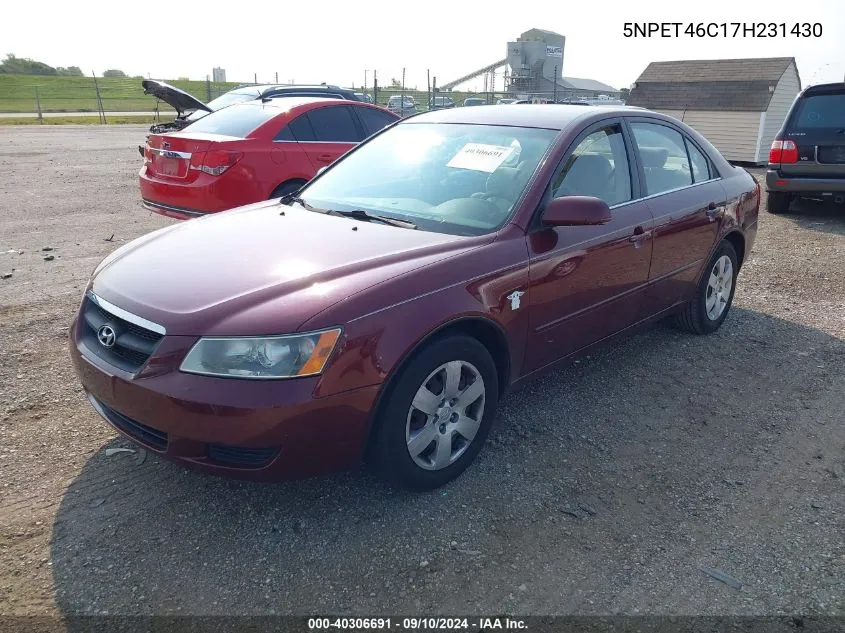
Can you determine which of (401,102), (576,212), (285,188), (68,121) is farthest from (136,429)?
(68,121)

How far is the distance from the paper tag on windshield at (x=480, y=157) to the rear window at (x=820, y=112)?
707 cm

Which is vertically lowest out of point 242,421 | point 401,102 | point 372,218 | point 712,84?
point 242,421

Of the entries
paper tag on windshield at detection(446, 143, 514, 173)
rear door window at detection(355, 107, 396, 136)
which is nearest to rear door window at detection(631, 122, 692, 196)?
paper tag on windshield at detection(446, 143, 514, 173)

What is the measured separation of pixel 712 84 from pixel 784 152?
9.62 m

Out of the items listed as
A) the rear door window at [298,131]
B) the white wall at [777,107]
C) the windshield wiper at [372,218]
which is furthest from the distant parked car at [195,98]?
the white wall at [777,107]

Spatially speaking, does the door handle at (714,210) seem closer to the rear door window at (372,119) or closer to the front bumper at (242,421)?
the front bumper at (242,421)

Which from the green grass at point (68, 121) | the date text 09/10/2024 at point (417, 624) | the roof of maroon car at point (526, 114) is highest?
the roof of maroon car at point (526, 114)

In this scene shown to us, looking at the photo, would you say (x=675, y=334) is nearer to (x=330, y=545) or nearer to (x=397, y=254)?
(x=397, y=254)

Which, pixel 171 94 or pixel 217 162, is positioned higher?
pixel 171 94

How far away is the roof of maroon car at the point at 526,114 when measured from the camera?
3.80 m

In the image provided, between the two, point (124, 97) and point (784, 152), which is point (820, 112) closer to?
point (784, 152)

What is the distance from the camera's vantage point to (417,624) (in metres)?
2.30

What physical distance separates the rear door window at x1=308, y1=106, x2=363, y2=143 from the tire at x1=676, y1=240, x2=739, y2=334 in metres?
4.52

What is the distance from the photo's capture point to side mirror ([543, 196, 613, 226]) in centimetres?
316
